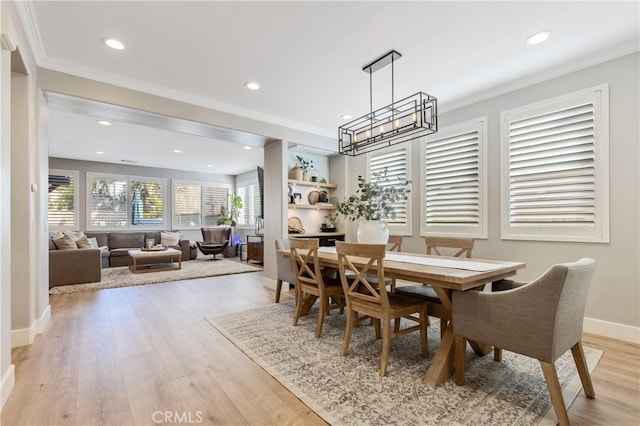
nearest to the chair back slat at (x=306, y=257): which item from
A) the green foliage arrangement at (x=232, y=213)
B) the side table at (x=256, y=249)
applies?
the side table at (x=256, y=249)

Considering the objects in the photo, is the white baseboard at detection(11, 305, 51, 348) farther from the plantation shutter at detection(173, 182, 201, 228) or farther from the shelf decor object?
the plantation shutter at detection(173, 182, 201, 228)

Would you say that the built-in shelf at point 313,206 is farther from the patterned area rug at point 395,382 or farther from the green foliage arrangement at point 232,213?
the green foliage arrangement at point 232,213

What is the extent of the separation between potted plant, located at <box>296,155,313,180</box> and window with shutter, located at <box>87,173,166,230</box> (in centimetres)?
533

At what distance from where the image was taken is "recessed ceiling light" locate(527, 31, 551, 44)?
2.46 m

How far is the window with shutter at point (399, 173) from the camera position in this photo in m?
4.45

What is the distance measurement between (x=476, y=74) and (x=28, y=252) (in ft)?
14.8

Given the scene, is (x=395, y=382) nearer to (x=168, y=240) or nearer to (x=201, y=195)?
(x=168, y=240)

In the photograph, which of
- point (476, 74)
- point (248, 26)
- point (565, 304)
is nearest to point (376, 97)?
point (476, 74)

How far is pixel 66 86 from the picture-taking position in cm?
292

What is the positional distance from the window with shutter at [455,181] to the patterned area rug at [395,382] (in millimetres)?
1664

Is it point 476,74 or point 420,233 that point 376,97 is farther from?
point 420,233

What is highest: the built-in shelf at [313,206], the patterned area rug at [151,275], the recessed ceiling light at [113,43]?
the recessed ceiling light at [113,43]

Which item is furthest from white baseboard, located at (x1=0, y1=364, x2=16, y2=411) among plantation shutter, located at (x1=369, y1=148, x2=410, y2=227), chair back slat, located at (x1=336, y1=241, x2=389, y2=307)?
plantation shutter, located at (x1=369, y1=148, x2=410, y2=227)

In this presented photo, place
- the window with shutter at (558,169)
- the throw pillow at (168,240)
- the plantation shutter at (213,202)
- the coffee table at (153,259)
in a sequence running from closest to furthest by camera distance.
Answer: the window with shutter at (558,169) < the coffee table at (153,259) < the throw pillow at (168,240) < the plantation shutter at (213,202)
